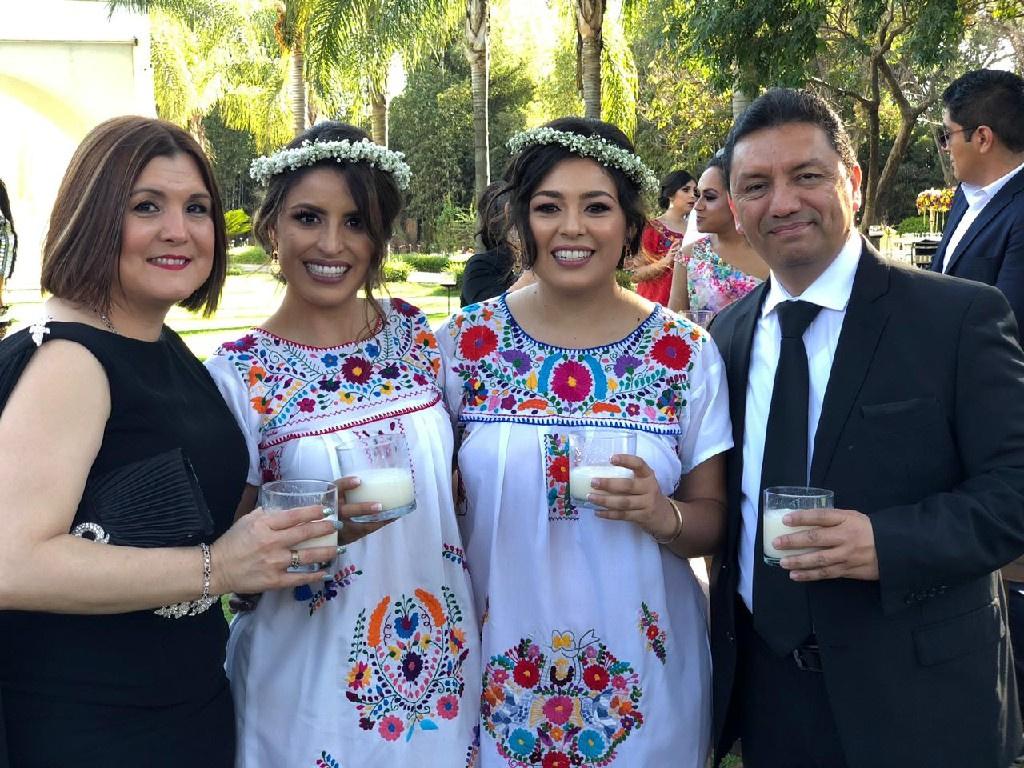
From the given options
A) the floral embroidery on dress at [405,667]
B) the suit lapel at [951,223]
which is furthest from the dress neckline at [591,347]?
the suit lapel at [951,223]

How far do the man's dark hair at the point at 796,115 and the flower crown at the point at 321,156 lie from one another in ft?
3.47

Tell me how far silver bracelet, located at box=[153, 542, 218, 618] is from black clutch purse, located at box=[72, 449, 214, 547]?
2.8 inches

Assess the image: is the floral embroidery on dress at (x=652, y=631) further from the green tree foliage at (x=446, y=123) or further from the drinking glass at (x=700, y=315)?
the green tree foliage at (x=446, y=123)

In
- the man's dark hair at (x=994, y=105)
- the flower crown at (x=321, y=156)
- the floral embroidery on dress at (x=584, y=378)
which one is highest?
the man's dark hair at (x=994, y=105)

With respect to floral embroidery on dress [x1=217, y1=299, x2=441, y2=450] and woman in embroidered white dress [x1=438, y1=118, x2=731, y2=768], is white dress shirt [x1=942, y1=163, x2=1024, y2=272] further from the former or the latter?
floral embroidery on dress [x1=217, y1=299, x2=441, y2=450]

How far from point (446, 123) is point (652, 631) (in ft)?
142

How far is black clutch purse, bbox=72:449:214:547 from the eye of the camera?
2098 mm

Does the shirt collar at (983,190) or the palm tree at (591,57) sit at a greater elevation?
the palm tree at (591,57)

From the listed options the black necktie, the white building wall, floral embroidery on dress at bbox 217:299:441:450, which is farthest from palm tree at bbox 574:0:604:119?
the black necktie

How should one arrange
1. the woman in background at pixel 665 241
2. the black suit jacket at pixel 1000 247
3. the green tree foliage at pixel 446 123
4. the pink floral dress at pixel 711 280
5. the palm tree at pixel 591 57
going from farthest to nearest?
the green tree foliage at pixel 446 123 < the palm tree at pixel 591 57 < the woman in background at pixel 665 241 < the pink floral dress at pixel 711 280 < the black suit jacket at pixel 1000 247

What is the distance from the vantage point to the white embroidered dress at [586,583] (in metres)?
2.85

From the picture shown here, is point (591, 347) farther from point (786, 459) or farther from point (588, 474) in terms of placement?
point (786, 459)

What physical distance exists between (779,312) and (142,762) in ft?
6.38

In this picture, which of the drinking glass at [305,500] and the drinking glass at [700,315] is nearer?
the drinking glass at [305,500]
